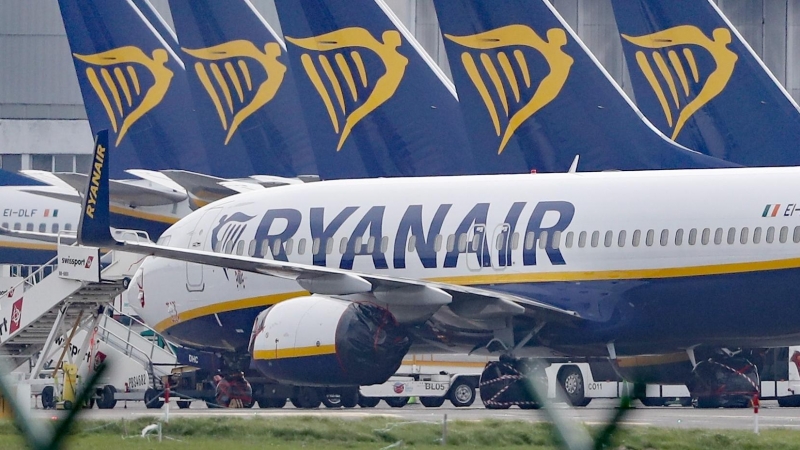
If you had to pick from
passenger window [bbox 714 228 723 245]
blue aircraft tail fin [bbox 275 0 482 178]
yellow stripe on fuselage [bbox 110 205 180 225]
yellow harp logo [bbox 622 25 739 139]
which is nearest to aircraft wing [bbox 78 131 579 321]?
passenger window [bbox 714 228 723 245]

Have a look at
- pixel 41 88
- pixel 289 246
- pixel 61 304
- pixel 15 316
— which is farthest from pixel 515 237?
pixel 41 88

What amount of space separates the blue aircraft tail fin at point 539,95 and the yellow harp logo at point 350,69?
1.56 meters

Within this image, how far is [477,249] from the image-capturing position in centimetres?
2262

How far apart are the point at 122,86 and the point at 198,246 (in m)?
16.3

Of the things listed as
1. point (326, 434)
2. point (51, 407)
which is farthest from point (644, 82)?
point (326, 434)

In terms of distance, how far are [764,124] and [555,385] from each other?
584 centimetres

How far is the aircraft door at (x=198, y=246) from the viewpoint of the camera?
25500mm

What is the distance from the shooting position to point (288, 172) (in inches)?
1453

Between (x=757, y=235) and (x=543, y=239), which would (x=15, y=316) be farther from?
(x=757, y=235)

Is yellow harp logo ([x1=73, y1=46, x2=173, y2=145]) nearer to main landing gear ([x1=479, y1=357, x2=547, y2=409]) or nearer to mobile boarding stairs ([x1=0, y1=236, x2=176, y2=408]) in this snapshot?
mobile boarding stairs ([x1=0, y1=236, x2=176, y2=408])

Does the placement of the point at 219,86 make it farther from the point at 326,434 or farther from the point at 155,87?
the point at 326,434

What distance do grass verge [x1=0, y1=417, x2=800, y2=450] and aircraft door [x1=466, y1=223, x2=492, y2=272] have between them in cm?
446

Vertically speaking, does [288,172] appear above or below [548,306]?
above

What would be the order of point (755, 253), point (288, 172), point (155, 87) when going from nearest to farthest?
point (755, 253), point (288, 172), point (155, 87)
